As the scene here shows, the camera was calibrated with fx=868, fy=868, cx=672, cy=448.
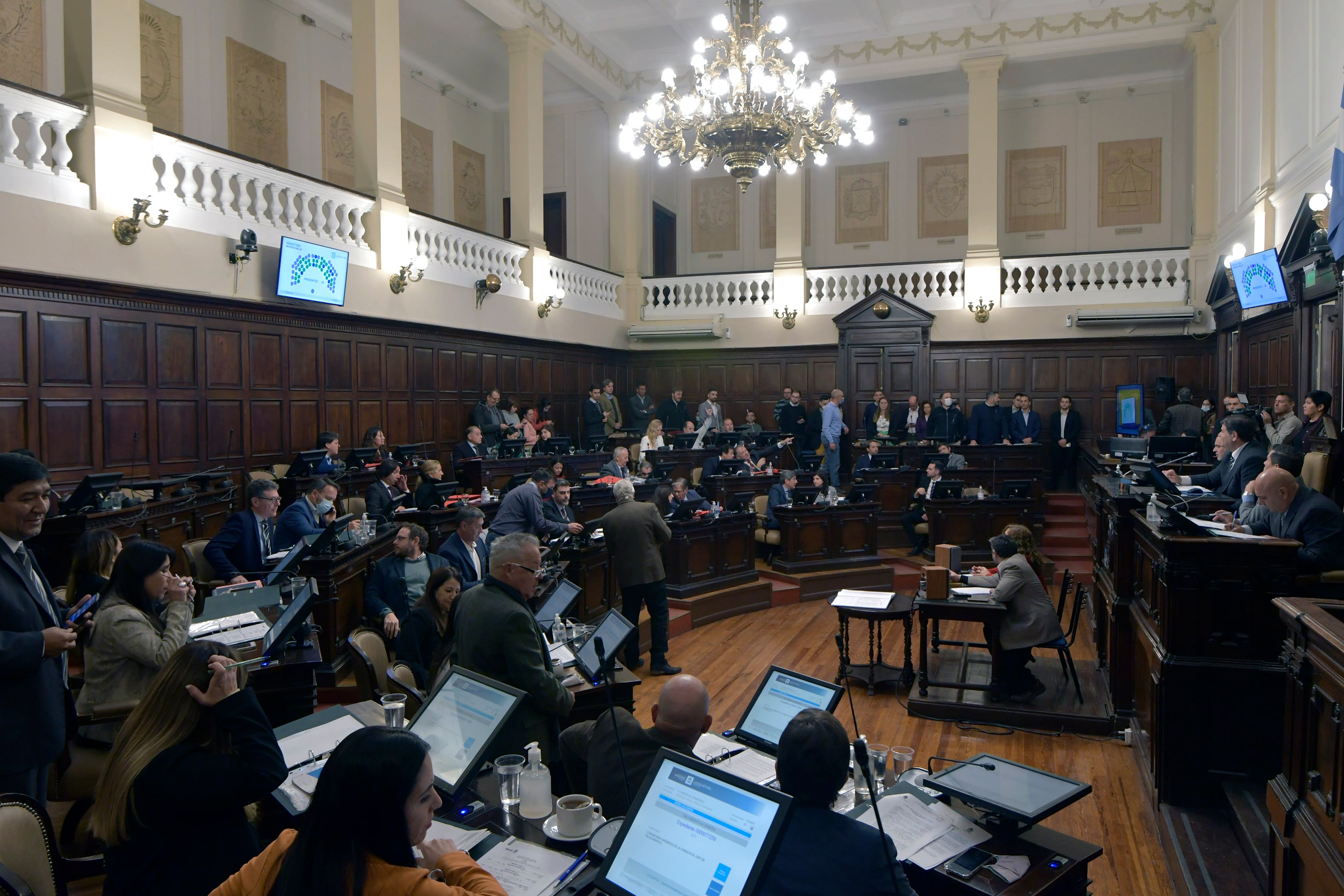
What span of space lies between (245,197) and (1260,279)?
10273mm

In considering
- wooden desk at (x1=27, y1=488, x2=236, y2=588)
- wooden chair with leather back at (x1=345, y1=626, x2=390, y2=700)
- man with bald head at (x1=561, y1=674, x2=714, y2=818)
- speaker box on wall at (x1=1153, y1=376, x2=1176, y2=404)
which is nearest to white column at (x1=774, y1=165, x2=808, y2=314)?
speaker box on wall at (x1=1153, y1=376, x2=1176, y2=404)

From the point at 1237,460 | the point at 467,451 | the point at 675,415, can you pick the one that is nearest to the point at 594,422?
the point at 675,415

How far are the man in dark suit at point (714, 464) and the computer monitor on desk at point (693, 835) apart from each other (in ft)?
29.1

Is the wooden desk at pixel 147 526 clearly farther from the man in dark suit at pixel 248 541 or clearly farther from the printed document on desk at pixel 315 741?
the printed document on desk at pixel 315 741

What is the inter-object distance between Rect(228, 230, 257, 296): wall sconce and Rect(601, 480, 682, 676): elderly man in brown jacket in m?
4.41

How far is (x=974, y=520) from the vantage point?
413 inches

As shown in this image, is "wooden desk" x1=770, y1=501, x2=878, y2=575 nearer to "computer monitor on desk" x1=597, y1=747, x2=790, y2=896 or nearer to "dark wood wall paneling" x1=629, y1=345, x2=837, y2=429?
"dark wood wall paneling" x1=629, y1=345, x2=837, y2=429

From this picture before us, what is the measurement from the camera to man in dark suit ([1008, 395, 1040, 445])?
12680 mm

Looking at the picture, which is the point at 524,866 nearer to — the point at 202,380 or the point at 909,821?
the point at 909,821

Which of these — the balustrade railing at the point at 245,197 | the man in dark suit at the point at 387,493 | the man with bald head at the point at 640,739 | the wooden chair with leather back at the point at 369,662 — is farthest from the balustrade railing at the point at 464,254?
the man with bald head at the point at 640,739

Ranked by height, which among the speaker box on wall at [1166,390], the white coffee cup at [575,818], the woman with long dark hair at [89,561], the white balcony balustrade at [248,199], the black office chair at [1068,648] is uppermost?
the white balcony balustrade at [248,199]

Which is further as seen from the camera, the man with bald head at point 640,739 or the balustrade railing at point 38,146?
the balustrade railing at point 38,146

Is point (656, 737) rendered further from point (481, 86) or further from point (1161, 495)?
point (481, 86)

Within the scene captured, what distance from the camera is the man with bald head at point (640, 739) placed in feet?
8.63
